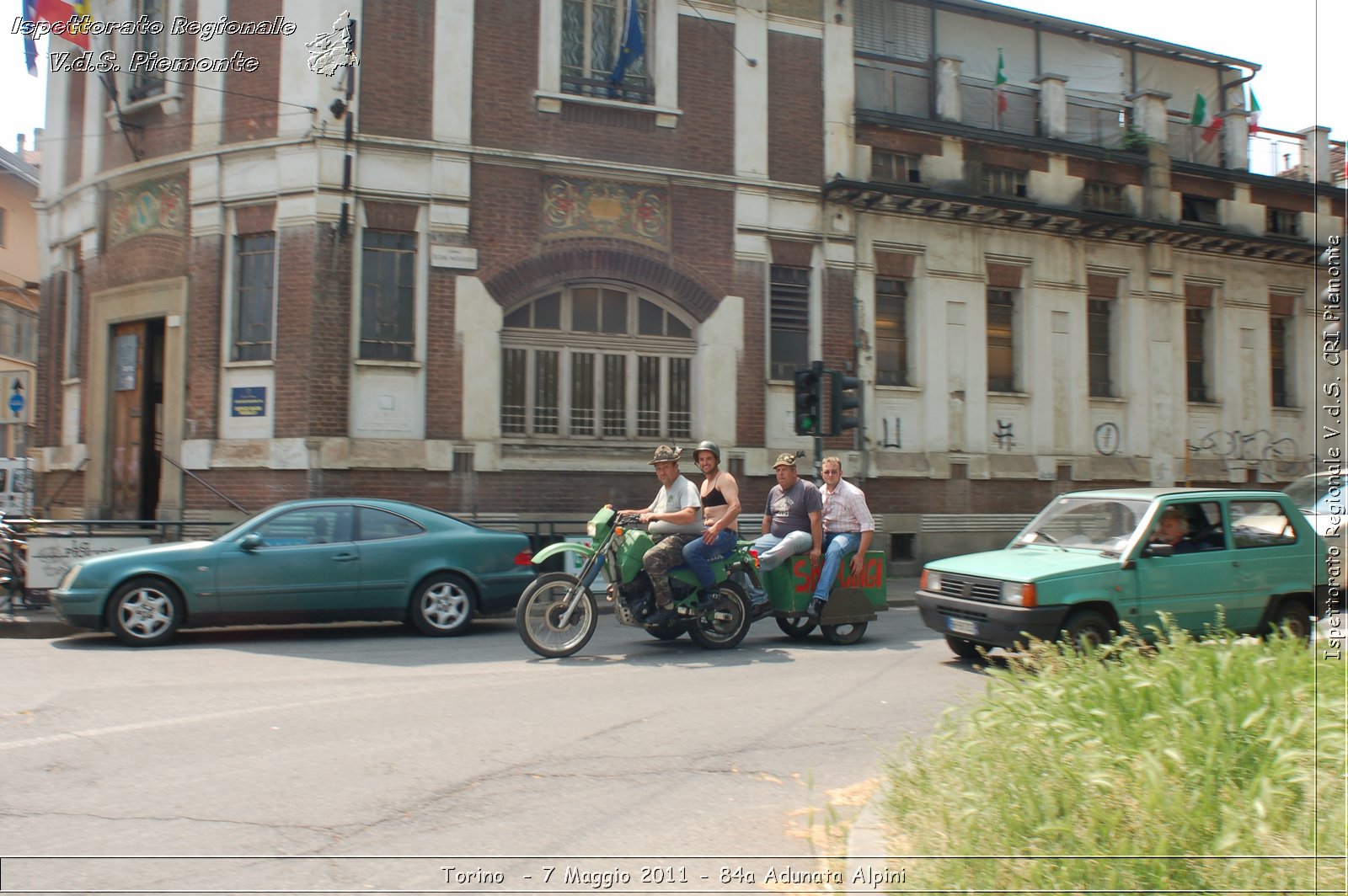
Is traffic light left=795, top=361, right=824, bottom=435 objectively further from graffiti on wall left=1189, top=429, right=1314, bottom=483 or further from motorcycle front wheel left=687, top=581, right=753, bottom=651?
graffiti on wall left=1189, top=429, right=1314, bottom=483

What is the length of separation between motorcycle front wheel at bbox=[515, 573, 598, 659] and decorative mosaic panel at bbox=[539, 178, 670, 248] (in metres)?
8.33

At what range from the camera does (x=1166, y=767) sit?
3.82 meters

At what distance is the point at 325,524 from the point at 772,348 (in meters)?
9.31

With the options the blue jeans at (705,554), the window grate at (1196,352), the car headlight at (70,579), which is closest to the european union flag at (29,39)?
the car headlight at (70,579)

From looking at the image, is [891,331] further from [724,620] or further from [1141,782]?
[1141,782]

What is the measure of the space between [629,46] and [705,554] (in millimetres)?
10321

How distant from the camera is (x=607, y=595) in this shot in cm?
970

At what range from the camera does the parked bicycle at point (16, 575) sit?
1189cm

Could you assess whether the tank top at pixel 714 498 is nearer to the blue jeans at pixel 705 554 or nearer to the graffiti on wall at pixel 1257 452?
the blue jeans at pixel 705 554

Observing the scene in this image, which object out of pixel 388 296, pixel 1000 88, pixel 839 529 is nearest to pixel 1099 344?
pixel 1000 88

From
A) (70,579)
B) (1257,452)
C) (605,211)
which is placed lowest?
(70,579)

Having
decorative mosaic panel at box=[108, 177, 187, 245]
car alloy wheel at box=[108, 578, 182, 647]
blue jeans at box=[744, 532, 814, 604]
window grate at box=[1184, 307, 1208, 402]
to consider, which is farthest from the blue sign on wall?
window grate at box=[1184, 307, 1208, 402]

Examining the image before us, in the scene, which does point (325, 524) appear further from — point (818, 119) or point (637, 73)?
point (818, 119)

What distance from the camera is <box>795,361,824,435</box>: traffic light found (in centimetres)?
A: 1466
